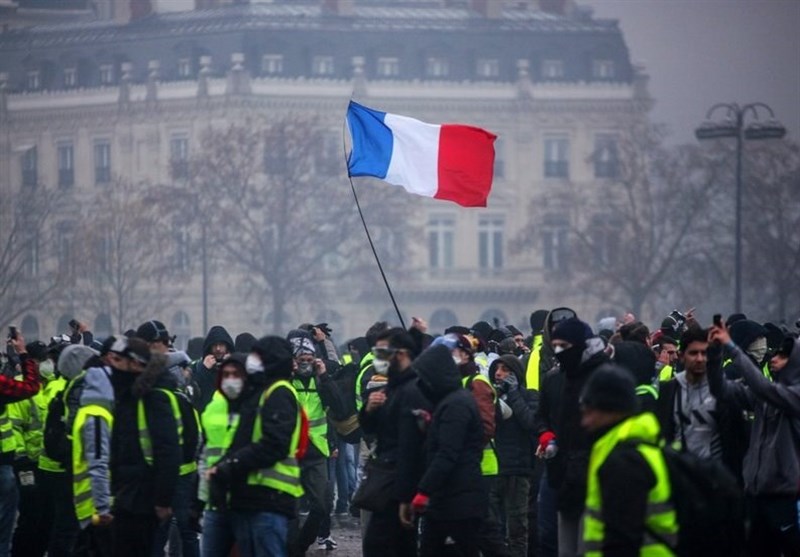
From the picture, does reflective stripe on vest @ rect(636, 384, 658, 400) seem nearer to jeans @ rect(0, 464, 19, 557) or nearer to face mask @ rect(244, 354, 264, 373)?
face mask @ rect(244, 354, 264, 373)

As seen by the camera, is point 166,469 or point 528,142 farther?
point 528,142

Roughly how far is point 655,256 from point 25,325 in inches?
1024

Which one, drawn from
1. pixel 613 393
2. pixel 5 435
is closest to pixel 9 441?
pixel 5 435

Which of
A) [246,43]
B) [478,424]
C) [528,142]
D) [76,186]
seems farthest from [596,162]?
[478,424]

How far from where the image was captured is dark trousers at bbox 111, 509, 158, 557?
1220 centimetres

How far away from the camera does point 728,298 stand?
75.2 meters

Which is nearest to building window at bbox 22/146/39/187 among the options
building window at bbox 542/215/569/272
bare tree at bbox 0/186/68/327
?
bare tree at bbox 0/186/68/327

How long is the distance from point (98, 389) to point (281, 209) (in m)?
68.8

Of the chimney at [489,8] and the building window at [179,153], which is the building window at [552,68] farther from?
the building window at [179,153]

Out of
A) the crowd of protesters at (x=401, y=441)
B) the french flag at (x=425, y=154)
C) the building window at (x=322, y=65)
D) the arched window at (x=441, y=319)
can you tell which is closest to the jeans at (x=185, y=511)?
the crowd of protesters at (x=401, y=441)

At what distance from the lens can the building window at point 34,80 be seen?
319ft

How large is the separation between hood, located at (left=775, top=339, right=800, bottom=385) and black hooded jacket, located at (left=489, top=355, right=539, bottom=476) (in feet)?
9.70

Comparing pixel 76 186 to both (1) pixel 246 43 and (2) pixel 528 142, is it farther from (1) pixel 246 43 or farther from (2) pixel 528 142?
(2) pixel 528 142

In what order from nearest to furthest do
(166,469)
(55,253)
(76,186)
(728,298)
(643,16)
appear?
(166,469) → (728,298) → (55,253) → (76,186) → (643,16)
